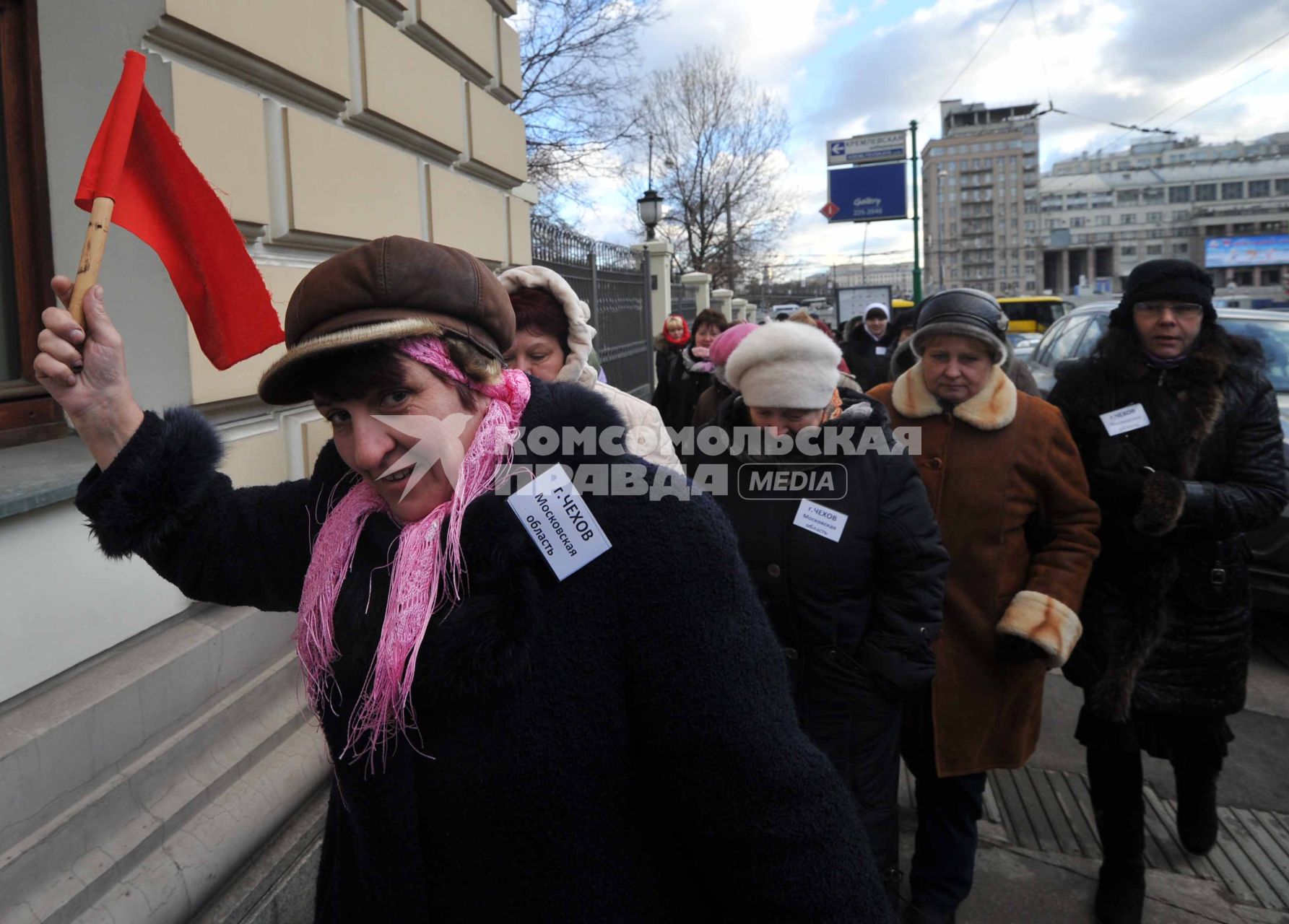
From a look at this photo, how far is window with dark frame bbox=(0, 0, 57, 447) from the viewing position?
2.50 meters

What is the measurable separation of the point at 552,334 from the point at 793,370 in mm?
1018

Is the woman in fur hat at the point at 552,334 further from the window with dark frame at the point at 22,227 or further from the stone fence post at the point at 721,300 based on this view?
the stone fence post at the point at 721,300

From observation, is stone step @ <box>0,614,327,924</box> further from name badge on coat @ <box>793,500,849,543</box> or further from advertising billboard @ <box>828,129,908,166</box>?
advertising billboard @ <box>828,129,908,166</box>

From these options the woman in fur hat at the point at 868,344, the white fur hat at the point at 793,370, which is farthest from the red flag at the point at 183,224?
the woman in fur hat at the point at 868,344

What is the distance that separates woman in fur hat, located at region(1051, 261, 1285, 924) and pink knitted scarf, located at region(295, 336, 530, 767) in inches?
92.8

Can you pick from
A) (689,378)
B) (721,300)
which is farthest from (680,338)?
(721,300)

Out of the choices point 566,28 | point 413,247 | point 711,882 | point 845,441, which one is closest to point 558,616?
point 711,882

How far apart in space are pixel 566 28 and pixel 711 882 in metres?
22.5

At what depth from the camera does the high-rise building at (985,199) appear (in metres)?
112

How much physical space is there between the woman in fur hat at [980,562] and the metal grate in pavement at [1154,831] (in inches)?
28.5

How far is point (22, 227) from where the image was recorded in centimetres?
256

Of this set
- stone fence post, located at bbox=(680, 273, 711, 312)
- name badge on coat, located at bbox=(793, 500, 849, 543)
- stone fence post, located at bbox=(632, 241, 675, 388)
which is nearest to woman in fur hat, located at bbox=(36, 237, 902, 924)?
name badge on coat, located at bbox=(793, 500, 849, 543)

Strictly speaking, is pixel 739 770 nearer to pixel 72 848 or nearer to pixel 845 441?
pixel 845 441

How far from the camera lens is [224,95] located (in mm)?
3000
